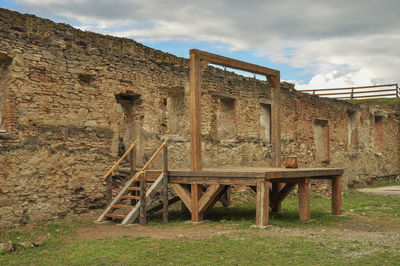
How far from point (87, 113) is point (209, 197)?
128 inches

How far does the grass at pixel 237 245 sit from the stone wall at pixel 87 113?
877mm

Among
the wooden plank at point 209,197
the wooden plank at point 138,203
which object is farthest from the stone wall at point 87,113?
the wooden plank at point 209,197

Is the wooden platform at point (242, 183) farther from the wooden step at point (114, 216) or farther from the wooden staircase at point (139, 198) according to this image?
the wooden step at point (114, 216)

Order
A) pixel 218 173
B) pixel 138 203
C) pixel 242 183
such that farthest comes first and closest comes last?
pixel 138 203 → pixel 218 173 → pixel 242 183

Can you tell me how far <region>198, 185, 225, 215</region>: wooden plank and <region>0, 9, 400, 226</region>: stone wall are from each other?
2.46 m

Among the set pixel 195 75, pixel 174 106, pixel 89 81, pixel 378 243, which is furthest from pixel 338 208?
pixel 89 81

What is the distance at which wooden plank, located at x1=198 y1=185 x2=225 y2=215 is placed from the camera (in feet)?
27.0

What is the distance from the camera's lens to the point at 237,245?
20.0ft

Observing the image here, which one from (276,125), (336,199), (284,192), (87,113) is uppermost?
(87,113)

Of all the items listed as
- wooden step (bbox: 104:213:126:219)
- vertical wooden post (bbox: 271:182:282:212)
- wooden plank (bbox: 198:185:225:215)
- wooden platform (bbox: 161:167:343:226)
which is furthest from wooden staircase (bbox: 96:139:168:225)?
vertical wooden post (bbox: 271:182:282:212)

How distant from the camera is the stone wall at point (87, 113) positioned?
27.2 feet

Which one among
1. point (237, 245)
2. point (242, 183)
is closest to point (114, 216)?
point (242, 183)

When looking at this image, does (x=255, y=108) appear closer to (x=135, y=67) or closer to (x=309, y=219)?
(x=135, y=67)

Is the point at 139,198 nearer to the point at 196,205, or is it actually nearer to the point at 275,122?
the point at 196,205
